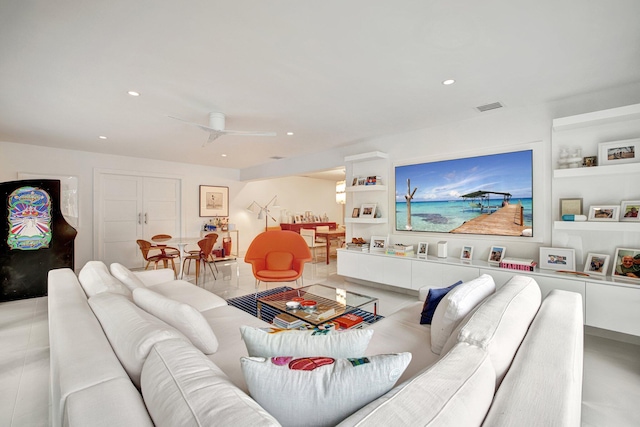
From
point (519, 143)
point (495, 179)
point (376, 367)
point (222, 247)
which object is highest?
point (519, 143)

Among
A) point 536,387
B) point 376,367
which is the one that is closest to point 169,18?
point 376,367

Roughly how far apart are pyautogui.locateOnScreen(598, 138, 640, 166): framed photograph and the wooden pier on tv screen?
0.84 metres

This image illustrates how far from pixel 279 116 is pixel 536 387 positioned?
3.38m

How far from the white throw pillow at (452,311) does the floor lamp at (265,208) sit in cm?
710

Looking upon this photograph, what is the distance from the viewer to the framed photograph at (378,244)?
447cm

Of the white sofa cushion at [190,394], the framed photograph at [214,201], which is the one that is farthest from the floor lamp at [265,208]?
the white sofa cushion at [190,394]

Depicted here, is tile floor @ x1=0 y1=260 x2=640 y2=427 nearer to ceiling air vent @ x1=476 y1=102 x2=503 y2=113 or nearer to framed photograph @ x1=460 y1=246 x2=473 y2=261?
framed photograph @ x1=460 y1=246 x2=473 y2=261

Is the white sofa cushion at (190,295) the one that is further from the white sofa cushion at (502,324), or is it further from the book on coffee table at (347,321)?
the white sofa cushion at (502,324)

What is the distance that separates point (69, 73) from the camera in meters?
2.46

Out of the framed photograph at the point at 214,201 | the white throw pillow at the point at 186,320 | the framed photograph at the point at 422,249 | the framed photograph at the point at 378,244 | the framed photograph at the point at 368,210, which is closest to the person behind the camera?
the white throw pillow at the point at 186,320

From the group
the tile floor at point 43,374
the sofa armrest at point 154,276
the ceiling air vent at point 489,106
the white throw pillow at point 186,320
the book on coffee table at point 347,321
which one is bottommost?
the tile floor at point 43,374

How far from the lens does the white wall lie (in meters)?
5.04

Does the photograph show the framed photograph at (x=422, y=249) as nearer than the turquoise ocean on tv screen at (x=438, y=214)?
No

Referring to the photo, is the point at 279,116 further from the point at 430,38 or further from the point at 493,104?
the point at 493,104
